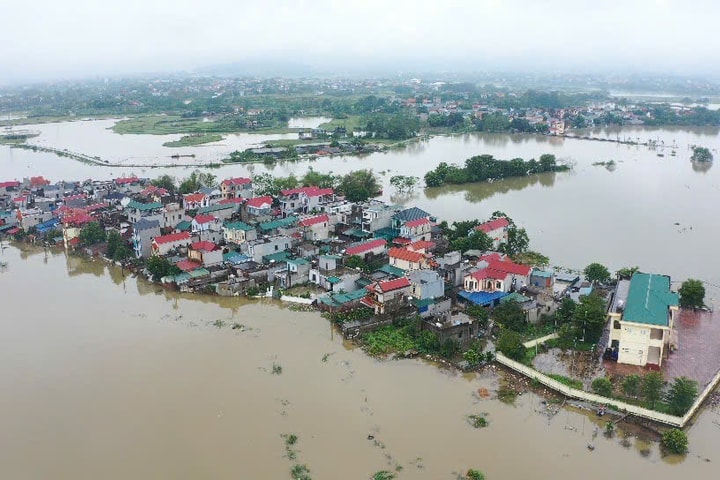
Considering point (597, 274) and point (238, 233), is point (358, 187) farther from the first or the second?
point (597, 274)

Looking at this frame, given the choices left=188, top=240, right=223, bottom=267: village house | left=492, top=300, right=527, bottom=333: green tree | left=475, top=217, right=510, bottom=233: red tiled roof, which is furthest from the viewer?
left=475, top=217, right=510, bottom=233: red tiled roof

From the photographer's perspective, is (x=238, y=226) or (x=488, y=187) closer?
(x=238, y=226)

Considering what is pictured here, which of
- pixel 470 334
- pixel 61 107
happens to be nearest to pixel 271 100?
pixel 61 107

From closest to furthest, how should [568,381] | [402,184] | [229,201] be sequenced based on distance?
[568,381] < [229,201] < [402,184]

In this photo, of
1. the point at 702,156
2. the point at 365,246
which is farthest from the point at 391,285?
the point at 702,156

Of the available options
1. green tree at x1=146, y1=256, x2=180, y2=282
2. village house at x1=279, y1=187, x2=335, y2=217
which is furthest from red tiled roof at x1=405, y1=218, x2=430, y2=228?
green tree at x1=146, y1=256, x2=180, y2=282

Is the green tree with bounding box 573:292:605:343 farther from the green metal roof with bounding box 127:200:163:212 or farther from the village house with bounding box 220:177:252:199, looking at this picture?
the village house with bounding box 220:177:252:199

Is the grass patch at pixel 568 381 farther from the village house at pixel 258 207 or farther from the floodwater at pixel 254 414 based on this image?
the village house at pixel 258 207
